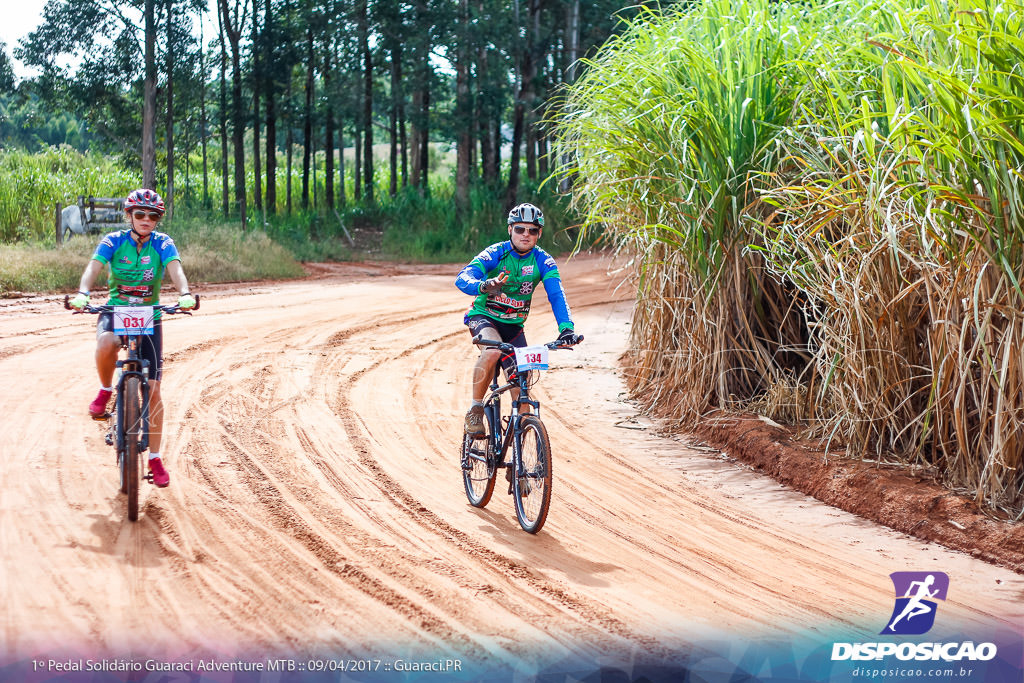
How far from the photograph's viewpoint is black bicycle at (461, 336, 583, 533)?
535 cm

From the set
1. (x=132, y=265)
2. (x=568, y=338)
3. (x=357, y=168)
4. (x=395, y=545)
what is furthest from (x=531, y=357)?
(x=357, y=168)

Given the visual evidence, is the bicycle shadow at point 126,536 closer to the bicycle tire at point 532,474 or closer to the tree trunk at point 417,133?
the bicycle tire at point 532,474

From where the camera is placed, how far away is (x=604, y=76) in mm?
9047

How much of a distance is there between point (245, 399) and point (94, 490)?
9.49 ft

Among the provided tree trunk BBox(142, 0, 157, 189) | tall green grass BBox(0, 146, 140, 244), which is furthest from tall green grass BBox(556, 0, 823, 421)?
tree trunk BBox(142, 0, 157, 189)

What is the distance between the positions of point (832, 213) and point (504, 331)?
2424 mm

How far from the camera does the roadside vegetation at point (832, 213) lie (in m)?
5.45

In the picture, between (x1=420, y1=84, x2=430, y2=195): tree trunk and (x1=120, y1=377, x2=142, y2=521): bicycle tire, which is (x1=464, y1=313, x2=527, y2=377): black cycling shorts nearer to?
(x1=120, y1=377, x2=142, y2=521): bicycle tire

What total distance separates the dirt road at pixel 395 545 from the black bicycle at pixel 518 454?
0.50 feet

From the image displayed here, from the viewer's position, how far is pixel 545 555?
5.09 m

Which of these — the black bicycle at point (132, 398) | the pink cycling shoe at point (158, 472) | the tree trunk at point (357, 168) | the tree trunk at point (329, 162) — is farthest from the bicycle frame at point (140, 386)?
the tree trunk at point (357, 168)

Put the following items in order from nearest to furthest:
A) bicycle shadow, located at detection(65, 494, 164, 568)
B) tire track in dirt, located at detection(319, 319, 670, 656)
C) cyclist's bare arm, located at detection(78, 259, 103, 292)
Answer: tire track in dirt, located at detection(319, 319, 670, 656), bicycle shadow, located at detection(65, 494, 164, 568), cyclist's bare arm, located at detection(78, 259, 103, 292)

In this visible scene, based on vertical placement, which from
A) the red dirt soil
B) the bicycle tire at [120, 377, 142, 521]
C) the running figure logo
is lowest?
the running figure logo

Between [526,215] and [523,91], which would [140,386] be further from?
[523,91]
